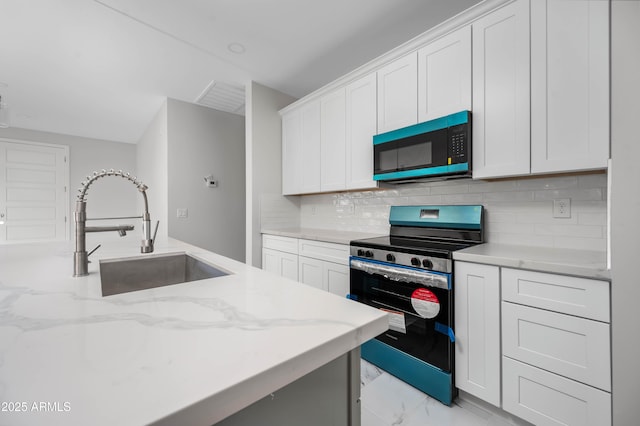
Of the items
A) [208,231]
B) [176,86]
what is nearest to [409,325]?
[208,231]

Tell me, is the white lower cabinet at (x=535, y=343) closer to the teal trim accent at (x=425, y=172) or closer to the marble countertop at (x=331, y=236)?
the teal trim accent at (x=425, y=172)

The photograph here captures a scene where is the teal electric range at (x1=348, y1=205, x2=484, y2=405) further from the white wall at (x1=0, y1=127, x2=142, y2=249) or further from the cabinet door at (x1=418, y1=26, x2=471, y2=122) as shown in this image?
the white wall at (x1=0, y1=127, x2=142, y2=249)

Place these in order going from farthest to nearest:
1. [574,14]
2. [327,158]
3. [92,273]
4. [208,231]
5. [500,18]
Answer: [208,231]
[327,158]
[500,18]
[574,14]
[92,273]

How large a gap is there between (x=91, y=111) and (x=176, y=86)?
5.76 ft

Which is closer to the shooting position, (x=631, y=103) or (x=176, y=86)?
(x=631, y=103)

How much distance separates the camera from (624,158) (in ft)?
3.95

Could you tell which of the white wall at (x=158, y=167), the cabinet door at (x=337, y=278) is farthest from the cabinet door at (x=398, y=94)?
the white wall at (x=158, y=167)

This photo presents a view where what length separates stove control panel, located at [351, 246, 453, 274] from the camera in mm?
1589

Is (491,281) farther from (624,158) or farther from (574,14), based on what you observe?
(574,14)

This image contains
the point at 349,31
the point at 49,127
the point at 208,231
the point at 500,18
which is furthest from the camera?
the point at 49,127

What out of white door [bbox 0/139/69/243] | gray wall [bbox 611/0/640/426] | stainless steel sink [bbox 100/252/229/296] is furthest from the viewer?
white door [bbox 0/139/69/243]

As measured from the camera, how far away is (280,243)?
9.52ft

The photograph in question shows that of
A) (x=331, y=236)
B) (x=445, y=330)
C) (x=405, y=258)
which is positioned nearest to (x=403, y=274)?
(x=405, y=258)

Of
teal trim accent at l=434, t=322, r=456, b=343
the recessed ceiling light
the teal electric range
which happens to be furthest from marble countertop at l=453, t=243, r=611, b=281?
the recessed ceiling light
